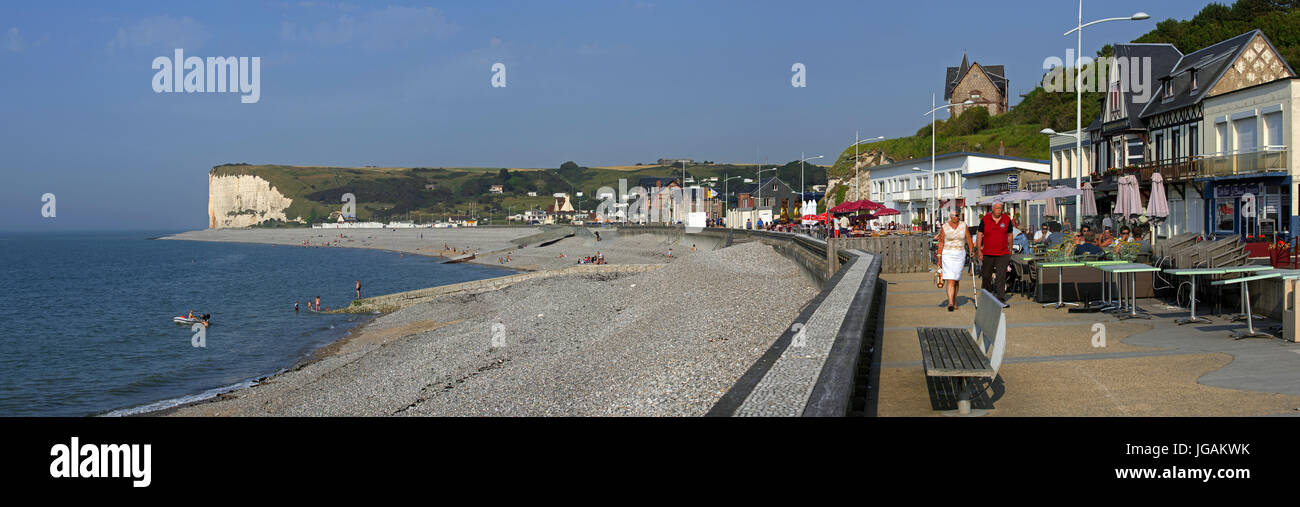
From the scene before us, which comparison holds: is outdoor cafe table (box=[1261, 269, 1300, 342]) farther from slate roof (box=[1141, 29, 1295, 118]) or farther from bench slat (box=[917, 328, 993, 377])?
slate roof (box=[1141, 29, 1295, 118])

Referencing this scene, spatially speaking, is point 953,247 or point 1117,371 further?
point 953,247

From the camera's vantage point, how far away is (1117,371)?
8.75 meters

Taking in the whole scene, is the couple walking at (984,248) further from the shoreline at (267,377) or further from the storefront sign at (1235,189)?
the storefront sign at (1235,189)

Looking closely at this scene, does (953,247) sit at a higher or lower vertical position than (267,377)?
higher

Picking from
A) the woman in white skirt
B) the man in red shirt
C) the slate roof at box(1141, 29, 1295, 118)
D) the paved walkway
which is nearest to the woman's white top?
the woman in white skirt

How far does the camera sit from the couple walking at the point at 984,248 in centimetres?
1389

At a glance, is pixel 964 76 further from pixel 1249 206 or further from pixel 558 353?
pixel 558 353

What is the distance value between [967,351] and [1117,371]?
2111 mm

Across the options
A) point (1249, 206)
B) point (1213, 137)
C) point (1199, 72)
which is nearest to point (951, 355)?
point (1249, 206)

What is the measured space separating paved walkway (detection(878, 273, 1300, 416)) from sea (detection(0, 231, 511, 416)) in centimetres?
1753

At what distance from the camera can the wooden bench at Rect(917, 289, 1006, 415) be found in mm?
6816

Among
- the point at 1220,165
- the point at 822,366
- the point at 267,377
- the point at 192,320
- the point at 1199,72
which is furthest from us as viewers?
the point at 192,320

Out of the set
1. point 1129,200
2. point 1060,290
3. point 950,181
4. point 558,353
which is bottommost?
point 558,353
